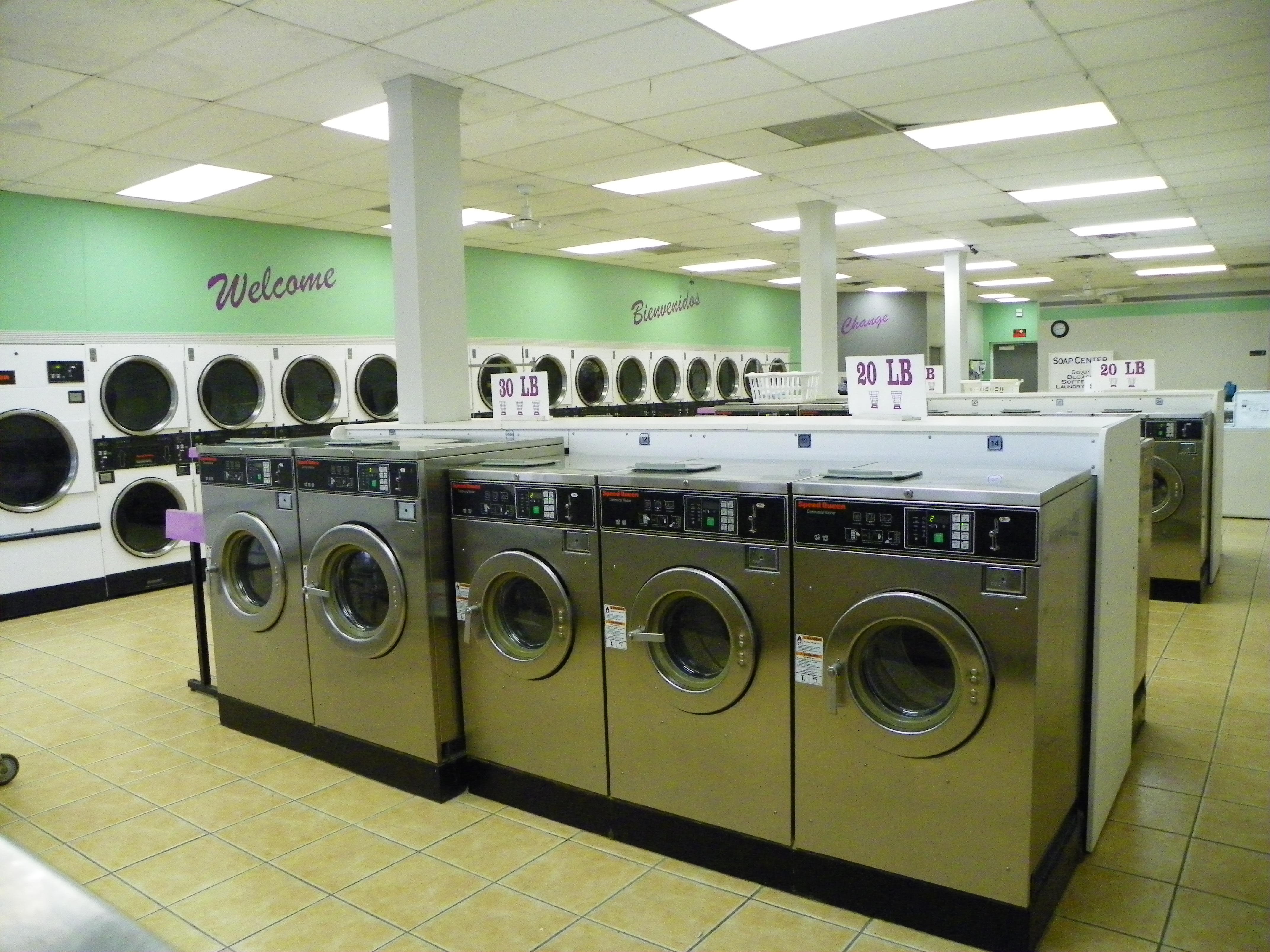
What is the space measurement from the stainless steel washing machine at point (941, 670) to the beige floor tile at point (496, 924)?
2.40ft

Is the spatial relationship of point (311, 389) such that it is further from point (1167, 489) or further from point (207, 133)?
point (1167, 489)

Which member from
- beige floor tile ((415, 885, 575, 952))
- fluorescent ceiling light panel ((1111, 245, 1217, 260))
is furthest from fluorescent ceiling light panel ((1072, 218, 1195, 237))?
beige floor tile ((415, 885, 575, 952))

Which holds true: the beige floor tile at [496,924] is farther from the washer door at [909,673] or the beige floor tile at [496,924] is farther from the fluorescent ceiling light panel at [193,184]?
the fluorescent ceiling light panel at [193,184]

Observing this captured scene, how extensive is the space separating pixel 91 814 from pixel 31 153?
13.3 feet

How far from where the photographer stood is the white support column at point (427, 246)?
4359 millimetres

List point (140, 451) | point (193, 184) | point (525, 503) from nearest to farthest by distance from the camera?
point (525, 503)
point (193, 184)
point (140, 451)

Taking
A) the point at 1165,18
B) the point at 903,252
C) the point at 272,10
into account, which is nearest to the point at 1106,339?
the point at 903,252

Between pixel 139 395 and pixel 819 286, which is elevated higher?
pixel 819 286

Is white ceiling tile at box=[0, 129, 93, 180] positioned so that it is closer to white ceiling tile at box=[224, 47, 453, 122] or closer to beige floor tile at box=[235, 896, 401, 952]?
white ceiling tile at box=[224, 47, 453, 122]

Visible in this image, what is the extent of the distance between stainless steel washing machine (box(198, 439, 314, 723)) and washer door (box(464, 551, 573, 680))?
0.95m

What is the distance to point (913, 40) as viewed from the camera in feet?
13.1

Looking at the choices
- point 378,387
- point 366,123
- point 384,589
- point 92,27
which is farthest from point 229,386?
point 384,589

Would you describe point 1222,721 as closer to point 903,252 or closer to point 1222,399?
point 1222,399

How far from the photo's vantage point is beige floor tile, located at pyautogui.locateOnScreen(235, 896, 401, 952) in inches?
94.7
